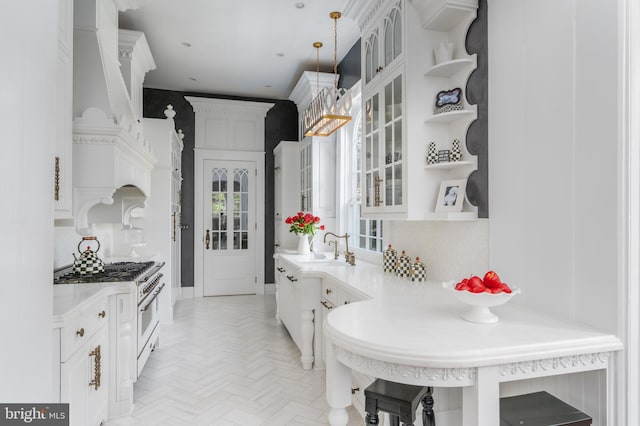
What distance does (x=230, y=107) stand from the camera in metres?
6.34

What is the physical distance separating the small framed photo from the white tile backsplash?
0.15 meters

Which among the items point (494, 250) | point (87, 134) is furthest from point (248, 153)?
point (494, 250)

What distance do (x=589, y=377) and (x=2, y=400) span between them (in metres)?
2.06

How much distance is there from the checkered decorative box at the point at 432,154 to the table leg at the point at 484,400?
1.41 m

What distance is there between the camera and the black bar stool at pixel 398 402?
146 centimetres

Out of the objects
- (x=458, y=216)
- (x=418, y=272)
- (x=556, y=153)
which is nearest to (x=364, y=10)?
(x=458, y=216)

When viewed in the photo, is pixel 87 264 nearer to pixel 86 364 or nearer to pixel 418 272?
pixel 86 364

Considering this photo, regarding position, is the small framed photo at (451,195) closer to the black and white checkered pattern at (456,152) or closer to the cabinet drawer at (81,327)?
the black and white checkered pattern at (456,152)

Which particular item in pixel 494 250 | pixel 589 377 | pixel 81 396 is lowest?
pixel 81 396

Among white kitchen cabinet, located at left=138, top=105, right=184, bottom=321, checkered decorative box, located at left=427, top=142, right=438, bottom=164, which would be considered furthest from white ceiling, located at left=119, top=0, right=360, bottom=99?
checkered decorative box, located at left=427, top=142, right=438, bottom=164

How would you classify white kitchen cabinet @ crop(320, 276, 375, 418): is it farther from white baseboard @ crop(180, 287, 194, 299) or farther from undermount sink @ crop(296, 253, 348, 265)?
white baseboard @ crop(180, 287, 194, 299)

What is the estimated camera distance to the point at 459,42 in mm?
2369

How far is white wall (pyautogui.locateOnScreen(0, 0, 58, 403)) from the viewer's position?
1.03 meters

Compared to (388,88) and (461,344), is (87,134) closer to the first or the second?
(388,88)
